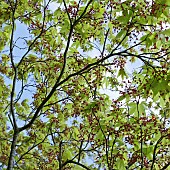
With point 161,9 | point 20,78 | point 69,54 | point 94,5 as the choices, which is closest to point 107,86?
point 69,54

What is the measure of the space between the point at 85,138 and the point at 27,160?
82.4 inches

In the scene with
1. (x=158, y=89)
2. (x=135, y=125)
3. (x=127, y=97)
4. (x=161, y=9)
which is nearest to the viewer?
(x=158, y=89)

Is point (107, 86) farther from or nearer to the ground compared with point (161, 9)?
farther from the ground

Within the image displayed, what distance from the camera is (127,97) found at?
17.1ft

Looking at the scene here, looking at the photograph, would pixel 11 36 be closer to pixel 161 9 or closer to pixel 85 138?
pixel 85 138

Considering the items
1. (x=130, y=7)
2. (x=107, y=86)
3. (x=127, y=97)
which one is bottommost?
(x=127, y=97)

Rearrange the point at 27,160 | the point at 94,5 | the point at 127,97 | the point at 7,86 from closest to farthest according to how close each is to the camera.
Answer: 1. the point at 127,97
2. the point at 94,5
3. the point at 27,160
4. the point at 7,86

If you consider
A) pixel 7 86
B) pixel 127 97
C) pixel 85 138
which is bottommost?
pixel 127 97

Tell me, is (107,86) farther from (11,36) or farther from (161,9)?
(161,9)

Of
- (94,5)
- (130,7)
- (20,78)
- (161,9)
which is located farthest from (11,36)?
(161,9)

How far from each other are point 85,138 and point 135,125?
179 centimetres

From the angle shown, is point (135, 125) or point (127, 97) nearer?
point (127, 97)

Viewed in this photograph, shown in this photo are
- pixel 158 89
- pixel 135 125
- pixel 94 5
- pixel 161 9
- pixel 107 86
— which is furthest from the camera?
pixel 107 86

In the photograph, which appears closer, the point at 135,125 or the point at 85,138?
the point at 135,125
